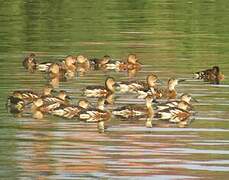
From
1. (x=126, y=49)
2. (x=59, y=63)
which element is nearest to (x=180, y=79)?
(x=59, y=63)

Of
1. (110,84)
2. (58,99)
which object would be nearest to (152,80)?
(110,84)

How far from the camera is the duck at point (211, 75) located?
2775 centimetres

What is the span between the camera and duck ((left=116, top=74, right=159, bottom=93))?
85.1ft

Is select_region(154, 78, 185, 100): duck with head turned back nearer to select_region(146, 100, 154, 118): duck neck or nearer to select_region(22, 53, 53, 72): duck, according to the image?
select_region(146, 100, 154, 118): duck neck

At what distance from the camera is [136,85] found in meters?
26.0

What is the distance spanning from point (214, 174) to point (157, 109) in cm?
646

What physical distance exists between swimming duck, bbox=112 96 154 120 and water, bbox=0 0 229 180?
350mm

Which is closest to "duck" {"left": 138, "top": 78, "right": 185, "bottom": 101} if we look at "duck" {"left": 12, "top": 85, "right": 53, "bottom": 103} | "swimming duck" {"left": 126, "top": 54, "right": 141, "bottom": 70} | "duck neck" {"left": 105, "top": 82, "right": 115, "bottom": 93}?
"duck neck" {"left": 105, "top": 82, "right": 115, "bottom": 93}

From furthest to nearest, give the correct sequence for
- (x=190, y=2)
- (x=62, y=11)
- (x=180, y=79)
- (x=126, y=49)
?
(x=190, y=2), (x=62, y=11), (x=126, y=49), (x=180, y=79)

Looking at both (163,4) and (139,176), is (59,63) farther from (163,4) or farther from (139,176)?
(163,4)

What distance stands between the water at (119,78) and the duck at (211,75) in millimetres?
211

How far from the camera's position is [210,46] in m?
34.7

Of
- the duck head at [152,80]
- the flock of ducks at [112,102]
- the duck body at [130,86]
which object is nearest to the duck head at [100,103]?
the flock of ducks at [112,102]

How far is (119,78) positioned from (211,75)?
290cm
